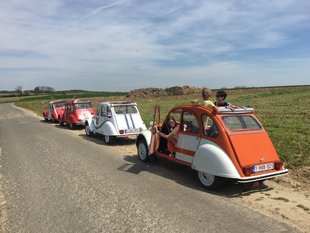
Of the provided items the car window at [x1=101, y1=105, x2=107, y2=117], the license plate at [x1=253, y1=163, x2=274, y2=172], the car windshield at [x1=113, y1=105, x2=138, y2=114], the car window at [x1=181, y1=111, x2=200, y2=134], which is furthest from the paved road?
the car window at [x1=101, y1=105, x2=107, y2=117]

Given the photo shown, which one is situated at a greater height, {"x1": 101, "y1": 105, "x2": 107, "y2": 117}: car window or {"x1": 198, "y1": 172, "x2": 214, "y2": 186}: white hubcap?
{"x1": 101, "y1": 105, "x2": 107, "y2": 117}: car window

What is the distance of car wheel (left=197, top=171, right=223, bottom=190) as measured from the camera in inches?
282

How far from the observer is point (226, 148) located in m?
7.12

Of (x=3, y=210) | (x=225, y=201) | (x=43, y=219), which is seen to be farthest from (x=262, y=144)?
(x=3, y=210)

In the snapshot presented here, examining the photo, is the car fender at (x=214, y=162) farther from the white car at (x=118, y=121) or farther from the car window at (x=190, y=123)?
the white car at (x=118, y=121)

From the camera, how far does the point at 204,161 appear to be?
24.3 feet

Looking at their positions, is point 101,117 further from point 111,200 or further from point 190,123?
point 111,200

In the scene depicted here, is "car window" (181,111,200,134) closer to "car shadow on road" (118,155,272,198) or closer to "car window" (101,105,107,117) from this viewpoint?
"car shadow on road" (118,155,272,198)

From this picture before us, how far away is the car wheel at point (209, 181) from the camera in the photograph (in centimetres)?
718

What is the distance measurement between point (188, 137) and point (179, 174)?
1.08m

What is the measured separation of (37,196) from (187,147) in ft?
11.2

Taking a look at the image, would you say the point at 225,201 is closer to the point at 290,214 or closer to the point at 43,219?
the point at 290,214

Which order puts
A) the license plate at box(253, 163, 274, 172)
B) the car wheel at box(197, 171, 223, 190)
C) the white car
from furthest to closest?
the white car, the car wheel at box(197, 171, 223, 190), the license plate at box(253, 163, 274, 172)

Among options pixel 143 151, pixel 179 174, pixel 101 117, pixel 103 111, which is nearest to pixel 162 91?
pixel 101 117
